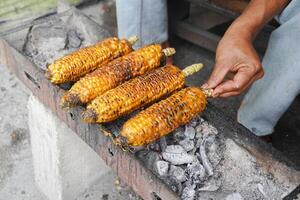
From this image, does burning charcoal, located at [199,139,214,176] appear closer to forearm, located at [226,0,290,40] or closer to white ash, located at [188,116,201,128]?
white ash, located at [188,116,201,128]

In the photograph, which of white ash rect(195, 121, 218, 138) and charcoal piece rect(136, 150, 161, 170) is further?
white ash rect(195, 121, 218, 138)

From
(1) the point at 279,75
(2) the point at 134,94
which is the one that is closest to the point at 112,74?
(2) the point at 134,94

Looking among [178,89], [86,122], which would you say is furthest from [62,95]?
[178,89]

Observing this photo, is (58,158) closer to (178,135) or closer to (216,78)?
(178,135)

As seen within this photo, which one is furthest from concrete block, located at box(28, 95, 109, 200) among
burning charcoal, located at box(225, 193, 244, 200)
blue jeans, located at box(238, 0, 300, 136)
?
blue jeans, located at box(238, 0, 300, 136)

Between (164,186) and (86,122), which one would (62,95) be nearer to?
(86,122)

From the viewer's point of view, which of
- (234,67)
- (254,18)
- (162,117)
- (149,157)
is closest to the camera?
(162,117)

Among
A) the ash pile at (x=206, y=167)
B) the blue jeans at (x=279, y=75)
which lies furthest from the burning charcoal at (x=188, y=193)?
the blue jeans at (x=279, y=75)
